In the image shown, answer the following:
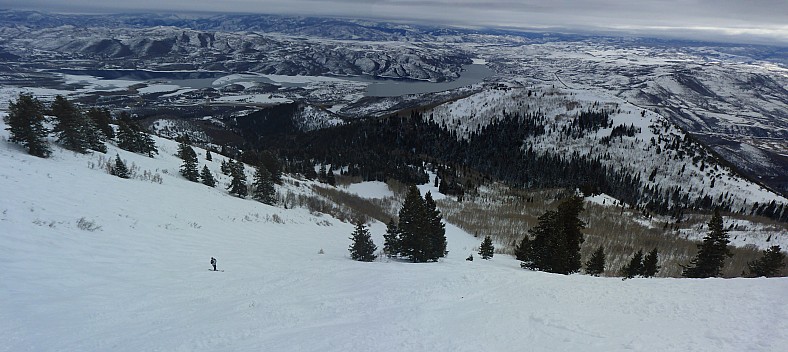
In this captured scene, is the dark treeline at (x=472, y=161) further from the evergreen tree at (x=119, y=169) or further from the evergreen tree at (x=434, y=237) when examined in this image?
the evergreen tree at (x=434, y=237)

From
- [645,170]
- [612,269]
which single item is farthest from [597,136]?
[612,269]

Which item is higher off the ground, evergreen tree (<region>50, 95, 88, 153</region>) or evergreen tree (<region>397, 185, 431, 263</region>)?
evergreen tree (<region>50, 95, 88, 153</region>)

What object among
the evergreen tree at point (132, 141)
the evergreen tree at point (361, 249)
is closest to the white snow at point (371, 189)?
the evergreen tree at point (132, 141)

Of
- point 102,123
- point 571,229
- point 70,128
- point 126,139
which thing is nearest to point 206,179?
point 70,128

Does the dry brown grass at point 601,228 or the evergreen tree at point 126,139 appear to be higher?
the evergreen tree at point 126,139

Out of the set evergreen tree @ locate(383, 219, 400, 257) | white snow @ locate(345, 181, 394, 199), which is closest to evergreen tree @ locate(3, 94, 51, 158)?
evergreen tree @ locate(383, 219, 400, 257)

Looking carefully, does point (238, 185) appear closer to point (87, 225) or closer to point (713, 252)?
point (87, 225)

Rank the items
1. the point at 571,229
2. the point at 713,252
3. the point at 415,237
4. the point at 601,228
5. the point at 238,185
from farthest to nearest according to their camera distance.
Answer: the point at 601,228, the point at 238,185, the point at 713,252, the point at 571,229, the point at 415,237

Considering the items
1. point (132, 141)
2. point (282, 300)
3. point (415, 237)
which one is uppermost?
point (282, 300)

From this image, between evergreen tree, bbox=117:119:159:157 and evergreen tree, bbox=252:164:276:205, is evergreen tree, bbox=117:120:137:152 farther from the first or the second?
evergreen tree, bbox=252:164:276:205
